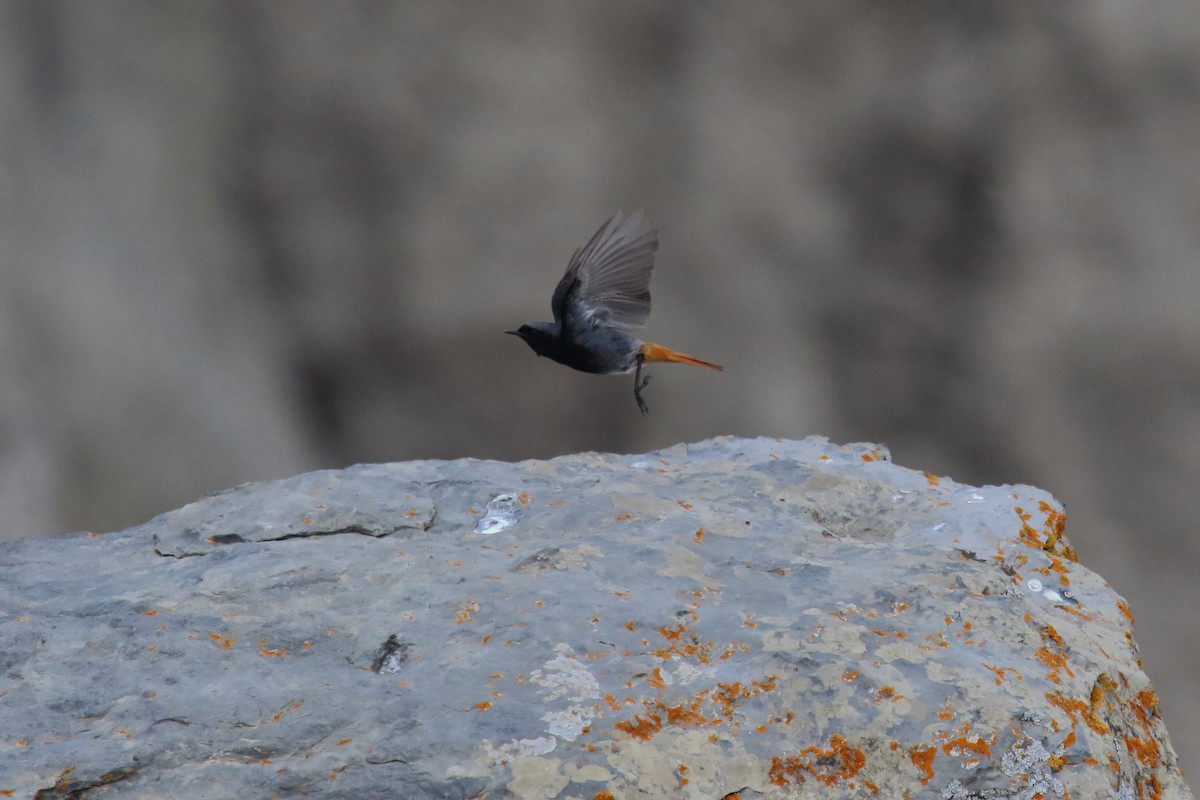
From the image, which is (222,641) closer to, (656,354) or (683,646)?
(683,646)

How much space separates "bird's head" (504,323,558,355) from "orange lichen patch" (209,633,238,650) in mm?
1629

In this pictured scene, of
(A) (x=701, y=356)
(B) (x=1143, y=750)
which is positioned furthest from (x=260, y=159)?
(B) (x=1143, y=750)

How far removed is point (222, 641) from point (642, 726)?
2.69ft

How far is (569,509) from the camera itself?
9.32 ft

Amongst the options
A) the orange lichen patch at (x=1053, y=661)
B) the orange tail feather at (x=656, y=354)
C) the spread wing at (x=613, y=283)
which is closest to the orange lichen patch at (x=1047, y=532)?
the orange lichen patch at (x=1053, y=661)

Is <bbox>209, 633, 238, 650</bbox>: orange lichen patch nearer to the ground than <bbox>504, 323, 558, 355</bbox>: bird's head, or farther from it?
nearer to the ground

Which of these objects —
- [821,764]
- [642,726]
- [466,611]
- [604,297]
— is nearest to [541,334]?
[604,297]

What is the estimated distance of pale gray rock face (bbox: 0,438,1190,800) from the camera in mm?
1967

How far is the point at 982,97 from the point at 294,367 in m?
4.91

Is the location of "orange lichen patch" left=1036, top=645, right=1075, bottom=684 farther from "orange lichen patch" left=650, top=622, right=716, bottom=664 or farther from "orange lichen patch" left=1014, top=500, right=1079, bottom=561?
"orange lichen patch" left=650, top=622, right=716, bottom=664

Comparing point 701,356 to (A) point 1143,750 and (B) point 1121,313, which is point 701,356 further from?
(A) point 1143,750

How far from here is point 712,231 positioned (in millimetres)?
8039

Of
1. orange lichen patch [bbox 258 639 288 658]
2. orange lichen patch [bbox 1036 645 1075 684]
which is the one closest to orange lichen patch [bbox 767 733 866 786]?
orange lichen patch [bbox 1036 645 1075 684]

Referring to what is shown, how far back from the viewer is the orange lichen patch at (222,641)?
2.24 m
